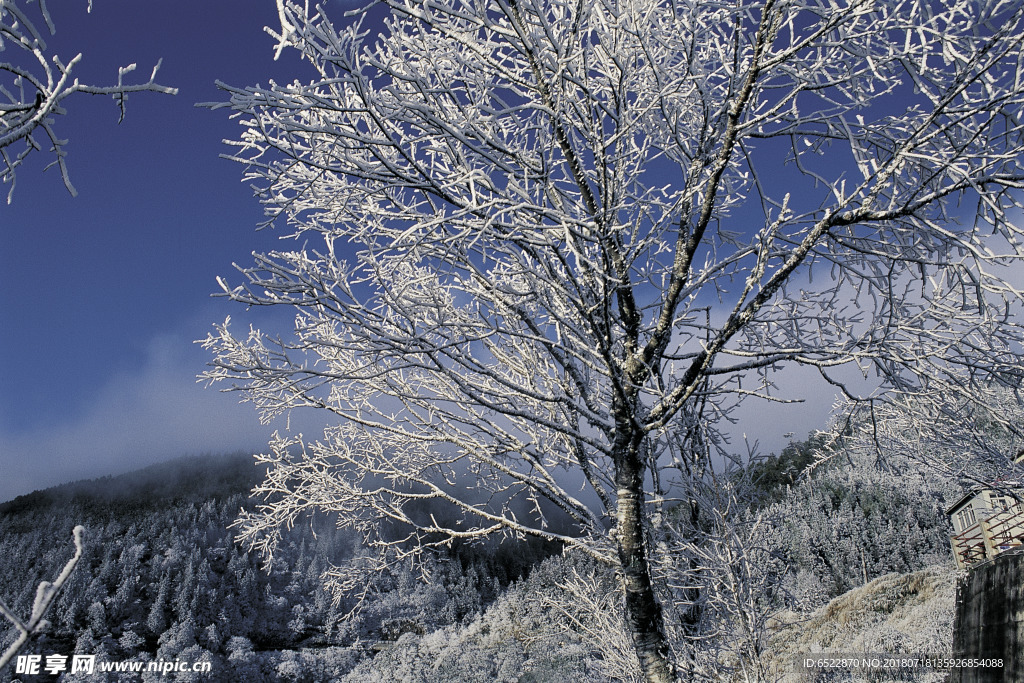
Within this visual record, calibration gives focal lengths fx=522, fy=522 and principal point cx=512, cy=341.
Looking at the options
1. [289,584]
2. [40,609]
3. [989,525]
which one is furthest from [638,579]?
[289,584]

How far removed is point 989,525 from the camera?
11070mm

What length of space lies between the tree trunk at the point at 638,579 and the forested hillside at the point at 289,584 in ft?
29.9

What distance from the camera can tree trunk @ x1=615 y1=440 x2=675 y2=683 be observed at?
335 centimetres

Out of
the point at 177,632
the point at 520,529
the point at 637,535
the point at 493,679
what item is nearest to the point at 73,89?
the point at 637,535

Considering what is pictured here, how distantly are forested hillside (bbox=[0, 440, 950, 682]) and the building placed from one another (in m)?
1.40

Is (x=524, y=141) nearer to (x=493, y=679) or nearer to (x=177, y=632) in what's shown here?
(x=493, y=679)

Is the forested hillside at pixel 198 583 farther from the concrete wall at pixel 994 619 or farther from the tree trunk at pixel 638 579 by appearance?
the tree trunk at pixel 638 579

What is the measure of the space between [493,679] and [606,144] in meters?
15.4

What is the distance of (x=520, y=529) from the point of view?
4312 mm

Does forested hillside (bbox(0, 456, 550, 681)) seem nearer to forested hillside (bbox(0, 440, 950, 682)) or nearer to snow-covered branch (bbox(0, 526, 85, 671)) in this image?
forested hillside (bbox(0, 440, 950, 682))

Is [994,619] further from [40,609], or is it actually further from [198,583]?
[198,583]

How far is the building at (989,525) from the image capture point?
8859mm

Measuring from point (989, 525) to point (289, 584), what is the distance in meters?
20.9

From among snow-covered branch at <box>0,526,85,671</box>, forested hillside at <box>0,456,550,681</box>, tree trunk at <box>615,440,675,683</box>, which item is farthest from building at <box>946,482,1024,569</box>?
forested hillside at <box>0,456,550,681</box>
